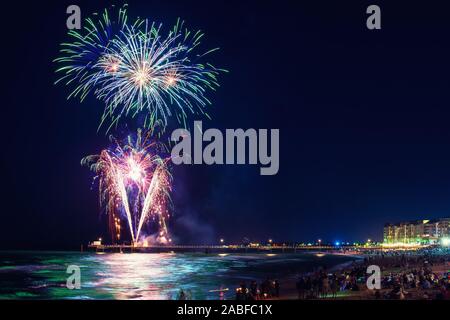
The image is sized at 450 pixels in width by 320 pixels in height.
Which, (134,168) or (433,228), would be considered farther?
(433,228)

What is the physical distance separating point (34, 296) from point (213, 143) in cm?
1375

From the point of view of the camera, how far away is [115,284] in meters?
32.8
